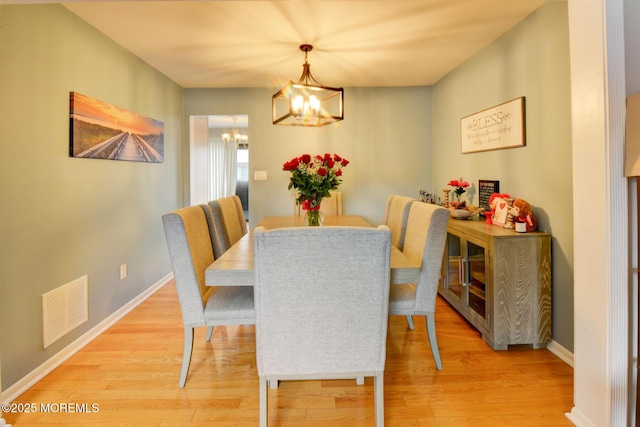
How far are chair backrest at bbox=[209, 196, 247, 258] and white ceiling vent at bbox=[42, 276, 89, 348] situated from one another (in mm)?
973

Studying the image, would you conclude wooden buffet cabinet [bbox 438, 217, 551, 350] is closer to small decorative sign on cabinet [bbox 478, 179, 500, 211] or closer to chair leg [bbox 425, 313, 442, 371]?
chair leg [bbox 425, 313, 442, 371]

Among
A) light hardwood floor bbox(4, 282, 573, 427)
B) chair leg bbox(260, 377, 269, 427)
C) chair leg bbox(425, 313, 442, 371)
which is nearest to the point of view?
chair leg bbox(260, 377, 269, 427)

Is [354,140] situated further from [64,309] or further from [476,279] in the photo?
[64,309]

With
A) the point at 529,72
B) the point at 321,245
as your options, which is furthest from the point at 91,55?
the point at 529,72

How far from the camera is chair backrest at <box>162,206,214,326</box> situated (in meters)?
1.76

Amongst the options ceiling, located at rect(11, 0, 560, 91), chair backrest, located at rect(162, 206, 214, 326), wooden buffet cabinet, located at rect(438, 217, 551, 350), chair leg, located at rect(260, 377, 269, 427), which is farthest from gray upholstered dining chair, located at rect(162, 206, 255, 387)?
wooden buffet cabinet, located at rect(438, 217, 551, 350)

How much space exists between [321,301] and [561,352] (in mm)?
1783

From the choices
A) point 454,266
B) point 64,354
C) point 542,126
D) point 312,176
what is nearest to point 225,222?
point 312,176

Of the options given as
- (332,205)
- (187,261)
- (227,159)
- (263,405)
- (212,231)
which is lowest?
(263,405)

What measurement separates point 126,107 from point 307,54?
163 cm

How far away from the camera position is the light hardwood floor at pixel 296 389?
5.50ft

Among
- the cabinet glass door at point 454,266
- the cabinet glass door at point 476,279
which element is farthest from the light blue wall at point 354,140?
the cabinet glass door at point 476,279

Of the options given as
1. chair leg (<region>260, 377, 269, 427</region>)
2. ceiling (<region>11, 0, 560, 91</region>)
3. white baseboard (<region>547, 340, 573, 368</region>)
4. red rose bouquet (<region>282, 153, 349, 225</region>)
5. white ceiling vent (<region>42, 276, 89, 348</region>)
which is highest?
ceiling (<region>11, 0, 560, 91</region>)

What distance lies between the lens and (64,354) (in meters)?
2.26
